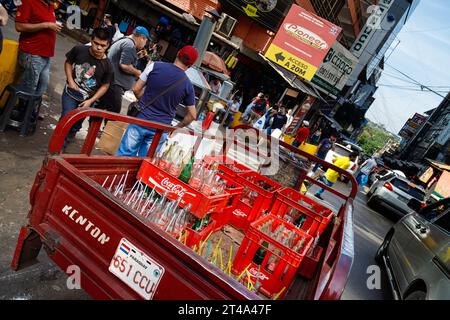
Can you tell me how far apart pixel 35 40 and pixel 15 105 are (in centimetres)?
105

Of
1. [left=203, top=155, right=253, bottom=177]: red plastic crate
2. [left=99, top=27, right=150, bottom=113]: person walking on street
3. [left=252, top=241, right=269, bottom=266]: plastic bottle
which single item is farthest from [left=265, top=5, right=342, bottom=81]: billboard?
[left=252, top=241, right=269, bottom=266]: plastic bottle

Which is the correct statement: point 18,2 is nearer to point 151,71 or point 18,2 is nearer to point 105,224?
point 151,71

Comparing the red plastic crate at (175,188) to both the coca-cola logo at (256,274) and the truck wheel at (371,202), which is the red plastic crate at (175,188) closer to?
the coca-cola logo at (256,274)

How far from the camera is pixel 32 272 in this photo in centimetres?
268

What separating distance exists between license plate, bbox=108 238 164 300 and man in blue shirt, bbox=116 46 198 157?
2.51 meters

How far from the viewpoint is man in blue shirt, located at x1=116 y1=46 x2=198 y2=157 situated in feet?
13.0

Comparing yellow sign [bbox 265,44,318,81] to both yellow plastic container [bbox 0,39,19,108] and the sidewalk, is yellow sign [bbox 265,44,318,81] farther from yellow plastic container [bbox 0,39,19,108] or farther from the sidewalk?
yellow plastic container [bbox 0,39,19,108]

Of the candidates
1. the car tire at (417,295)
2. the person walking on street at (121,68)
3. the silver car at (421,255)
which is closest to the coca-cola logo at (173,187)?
the person walking on street at (121,68)

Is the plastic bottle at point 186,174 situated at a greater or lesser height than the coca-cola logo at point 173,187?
greater

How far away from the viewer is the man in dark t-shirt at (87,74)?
421 centimetres

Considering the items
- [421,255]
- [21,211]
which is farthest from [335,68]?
[21,211]

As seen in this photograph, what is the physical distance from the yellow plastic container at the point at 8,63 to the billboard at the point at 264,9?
13899 millimetres

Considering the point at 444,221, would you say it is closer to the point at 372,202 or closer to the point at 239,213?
the point at 239,213
